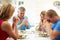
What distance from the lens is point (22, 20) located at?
201cm

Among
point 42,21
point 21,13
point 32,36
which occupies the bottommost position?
point 32,36

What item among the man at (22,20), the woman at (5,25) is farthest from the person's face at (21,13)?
the woman at (5,25)

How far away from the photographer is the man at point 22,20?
2002 mm

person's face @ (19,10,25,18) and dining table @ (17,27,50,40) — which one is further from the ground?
person's face @ (19,10,25,18)

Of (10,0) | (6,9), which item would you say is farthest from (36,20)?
(6,9)

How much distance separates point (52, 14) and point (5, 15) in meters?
0.50

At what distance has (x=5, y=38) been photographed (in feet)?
4.79

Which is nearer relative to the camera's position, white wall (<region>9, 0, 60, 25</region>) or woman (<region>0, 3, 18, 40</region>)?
woman (<region>0, 3, 18, 40</region>)

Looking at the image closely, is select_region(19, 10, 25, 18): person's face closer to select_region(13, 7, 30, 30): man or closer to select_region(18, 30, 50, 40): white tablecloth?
select_region(13, 7, 30, 30): man

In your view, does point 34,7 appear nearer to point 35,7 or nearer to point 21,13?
point 35,7

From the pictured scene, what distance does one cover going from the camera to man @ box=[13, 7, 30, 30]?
200 cm

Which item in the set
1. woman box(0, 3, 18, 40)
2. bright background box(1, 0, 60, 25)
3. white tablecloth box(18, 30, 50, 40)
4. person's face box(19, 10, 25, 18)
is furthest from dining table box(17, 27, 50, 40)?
woman box(0, 3, 18, 40)

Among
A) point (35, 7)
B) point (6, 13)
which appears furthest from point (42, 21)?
point (6, 13)

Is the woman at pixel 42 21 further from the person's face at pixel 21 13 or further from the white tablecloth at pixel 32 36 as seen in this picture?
the person's face at pixel 21 13
